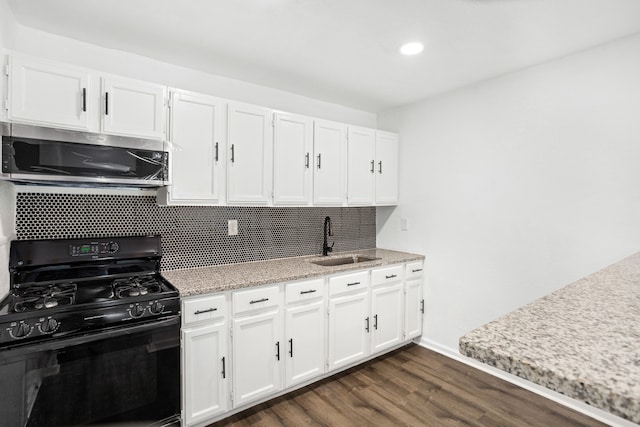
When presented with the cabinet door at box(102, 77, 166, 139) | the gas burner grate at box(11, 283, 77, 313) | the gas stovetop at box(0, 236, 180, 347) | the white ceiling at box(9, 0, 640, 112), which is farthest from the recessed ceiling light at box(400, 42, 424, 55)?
the gas burner grate at box(11, 283, 77, 313)

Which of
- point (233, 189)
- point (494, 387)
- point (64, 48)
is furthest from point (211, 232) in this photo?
point (494, 387)

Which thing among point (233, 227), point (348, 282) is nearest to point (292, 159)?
point (233, 227)

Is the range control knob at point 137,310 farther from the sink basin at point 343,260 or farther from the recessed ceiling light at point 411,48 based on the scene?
the recessed ceiling light at point 411,48

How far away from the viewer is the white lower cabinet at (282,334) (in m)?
2.01

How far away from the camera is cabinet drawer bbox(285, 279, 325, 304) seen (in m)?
2.39

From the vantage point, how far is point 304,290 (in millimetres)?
2461

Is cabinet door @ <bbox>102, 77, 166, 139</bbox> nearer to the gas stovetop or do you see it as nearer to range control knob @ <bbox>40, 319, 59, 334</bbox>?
the gas stovetop

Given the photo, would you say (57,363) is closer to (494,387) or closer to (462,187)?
(494,387)

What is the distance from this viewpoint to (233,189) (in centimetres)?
246

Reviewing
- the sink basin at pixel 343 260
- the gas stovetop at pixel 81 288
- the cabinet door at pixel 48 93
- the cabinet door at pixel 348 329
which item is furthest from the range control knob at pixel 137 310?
the sink basin at pixel 343 260

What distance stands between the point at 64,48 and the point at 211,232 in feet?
5.10

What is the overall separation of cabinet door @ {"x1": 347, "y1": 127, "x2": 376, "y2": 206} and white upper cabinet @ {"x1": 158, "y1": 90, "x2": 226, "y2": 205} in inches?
50.0

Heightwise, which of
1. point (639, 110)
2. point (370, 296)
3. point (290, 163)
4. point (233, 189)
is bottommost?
point (370, 296)

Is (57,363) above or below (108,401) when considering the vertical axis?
above
